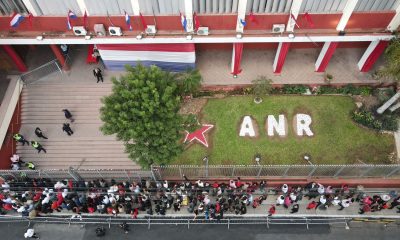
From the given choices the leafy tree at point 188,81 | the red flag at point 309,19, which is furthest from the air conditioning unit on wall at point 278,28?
the leafy tree at point 188,81

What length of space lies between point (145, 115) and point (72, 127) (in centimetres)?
803

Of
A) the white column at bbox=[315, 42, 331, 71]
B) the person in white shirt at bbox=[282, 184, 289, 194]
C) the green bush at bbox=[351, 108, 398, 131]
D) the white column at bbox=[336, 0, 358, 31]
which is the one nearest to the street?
the person in white shirt at bbox=[282, 184, 289, 194]

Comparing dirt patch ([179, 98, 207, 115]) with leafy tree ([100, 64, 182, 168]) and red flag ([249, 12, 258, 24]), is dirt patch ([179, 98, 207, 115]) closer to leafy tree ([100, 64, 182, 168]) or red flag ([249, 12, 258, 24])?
leafy tree ([100, 64, 182, 168])

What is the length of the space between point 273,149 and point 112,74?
11946 millimetres

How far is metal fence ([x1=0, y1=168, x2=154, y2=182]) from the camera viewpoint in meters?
21.9

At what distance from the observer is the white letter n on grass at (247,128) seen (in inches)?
955

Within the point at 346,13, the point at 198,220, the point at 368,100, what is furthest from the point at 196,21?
the point at 368,100

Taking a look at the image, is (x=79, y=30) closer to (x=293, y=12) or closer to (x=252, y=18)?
(x=252, y=18)

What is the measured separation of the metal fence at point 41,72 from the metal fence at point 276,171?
10.8 metres

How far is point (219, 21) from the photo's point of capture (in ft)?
72.5

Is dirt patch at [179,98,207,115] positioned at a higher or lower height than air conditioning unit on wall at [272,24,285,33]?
lower

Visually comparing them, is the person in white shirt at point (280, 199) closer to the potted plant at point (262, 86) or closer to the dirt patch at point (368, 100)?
the potted plant at point (262, 86)

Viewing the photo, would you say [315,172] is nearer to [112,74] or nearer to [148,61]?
[148,61]

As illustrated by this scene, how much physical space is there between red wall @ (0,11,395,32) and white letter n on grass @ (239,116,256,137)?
19.2 ft
